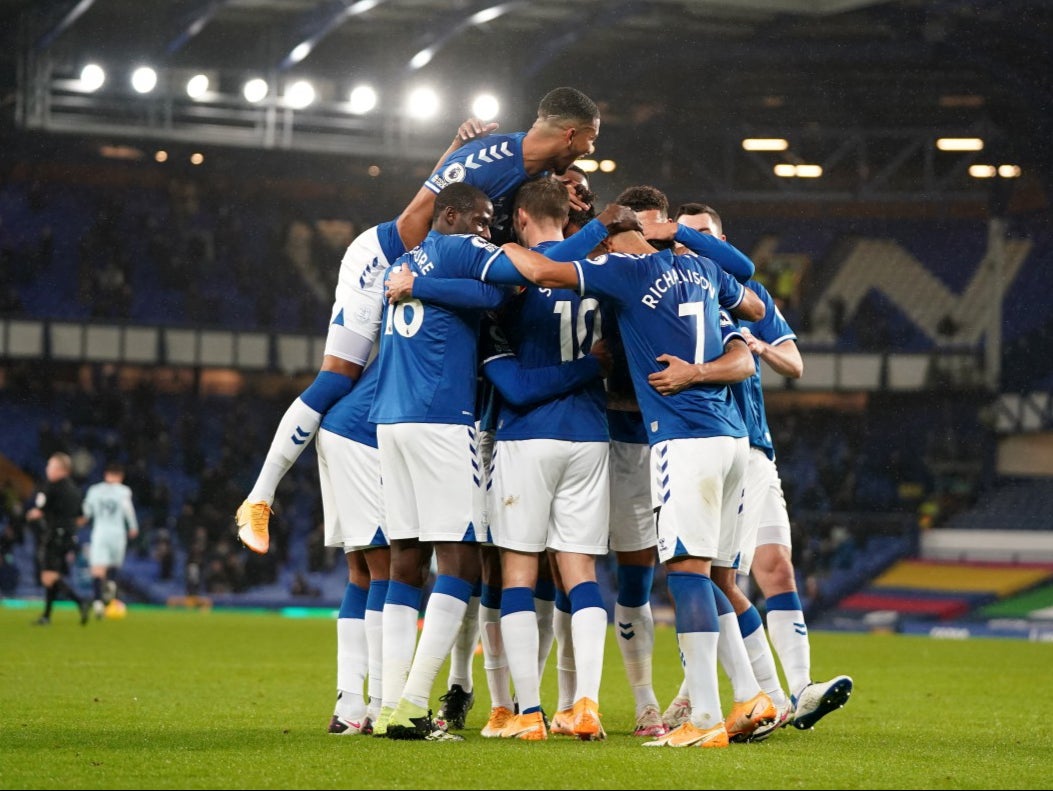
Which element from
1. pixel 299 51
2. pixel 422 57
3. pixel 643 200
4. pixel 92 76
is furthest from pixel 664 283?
pixel 92 76

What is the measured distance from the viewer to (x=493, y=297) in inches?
276

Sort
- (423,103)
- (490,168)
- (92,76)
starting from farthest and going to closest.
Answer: (423,103) < (92,76) < (490,168)

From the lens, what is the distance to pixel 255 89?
30.1m

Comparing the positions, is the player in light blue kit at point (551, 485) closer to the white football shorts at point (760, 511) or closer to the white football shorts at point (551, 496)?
the white football shorts at point (551, 496)

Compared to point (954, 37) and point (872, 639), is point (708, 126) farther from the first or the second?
point (872, 639)

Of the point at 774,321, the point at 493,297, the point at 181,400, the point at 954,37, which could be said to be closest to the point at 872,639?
the point at 954,37

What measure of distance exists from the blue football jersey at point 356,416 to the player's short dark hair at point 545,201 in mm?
1210

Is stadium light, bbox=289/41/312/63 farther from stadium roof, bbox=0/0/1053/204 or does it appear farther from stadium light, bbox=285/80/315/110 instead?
stadium light, bbox=285/80/315/110

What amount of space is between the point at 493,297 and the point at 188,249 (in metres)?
30.7

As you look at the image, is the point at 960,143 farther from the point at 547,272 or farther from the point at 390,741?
the point at 390,741

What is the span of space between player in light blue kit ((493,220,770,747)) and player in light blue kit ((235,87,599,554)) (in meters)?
0.95

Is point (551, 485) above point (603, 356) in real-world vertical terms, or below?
below

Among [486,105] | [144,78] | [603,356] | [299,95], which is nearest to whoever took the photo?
[603,356]

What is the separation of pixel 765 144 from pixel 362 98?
993 cm
